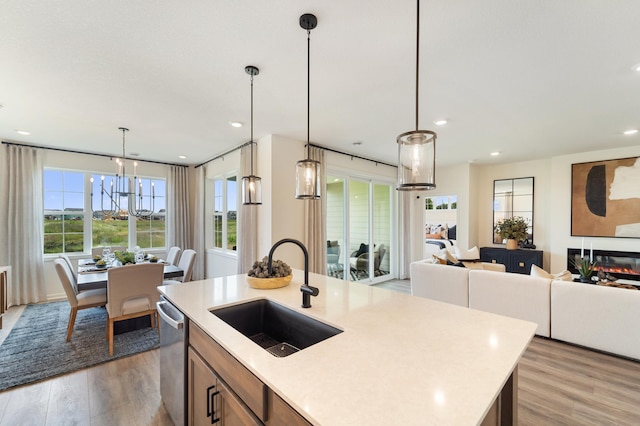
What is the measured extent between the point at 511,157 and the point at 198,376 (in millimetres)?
6447

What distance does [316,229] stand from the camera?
4.49 meters

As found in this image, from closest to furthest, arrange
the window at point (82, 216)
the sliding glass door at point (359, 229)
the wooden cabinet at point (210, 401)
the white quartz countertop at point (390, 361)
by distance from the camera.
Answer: the white quartz countertop at point (390, 361) < the wooden cabinet at point (210, 401) < the window at point (82, 216) < the sliding glass door at point (359, 229)

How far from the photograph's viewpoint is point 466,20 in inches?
68.9

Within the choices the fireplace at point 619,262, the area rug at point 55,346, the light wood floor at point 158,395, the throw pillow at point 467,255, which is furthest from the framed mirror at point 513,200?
the area rug at point 55,346

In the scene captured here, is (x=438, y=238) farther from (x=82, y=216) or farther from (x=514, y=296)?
(x=82, y=216)

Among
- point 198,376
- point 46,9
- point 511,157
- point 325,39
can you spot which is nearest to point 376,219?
point 511,157

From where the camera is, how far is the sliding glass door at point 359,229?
5.35 m

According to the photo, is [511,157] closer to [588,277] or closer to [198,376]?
[588,277]

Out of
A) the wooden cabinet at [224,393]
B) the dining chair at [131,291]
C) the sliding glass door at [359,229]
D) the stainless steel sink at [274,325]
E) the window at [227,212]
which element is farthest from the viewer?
the sliding glass door at [359,229]

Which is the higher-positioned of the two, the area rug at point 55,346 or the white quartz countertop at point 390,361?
the white quartz countertop at point 390,361

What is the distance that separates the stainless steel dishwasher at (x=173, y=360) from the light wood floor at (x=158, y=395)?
31 centimetres

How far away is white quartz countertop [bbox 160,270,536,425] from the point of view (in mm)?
772

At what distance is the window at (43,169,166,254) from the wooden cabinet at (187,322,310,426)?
157 inches

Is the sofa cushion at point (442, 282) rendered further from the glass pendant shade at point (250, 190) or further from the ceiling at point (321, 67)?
the glass pendant shade at point (250, 190)
